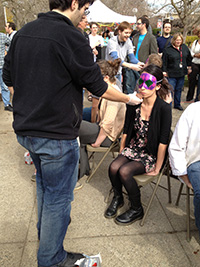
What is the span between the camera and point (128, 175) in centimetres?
255

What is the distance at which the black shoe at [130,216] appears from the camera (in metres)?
2.62

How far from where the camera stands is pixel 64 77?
5.12 feet

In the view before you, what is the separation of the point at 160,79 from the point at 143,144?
2.32 feet

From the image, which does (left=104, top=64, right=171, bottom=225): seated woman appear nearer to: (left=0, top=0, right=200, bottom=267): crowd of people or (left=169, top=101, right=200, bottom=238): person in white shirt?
(left=0, top=0, right=200, bottom=267): crowd of people

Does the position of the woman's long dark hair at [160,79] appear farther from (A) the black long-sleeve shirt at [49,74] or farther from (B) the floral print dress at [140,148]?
(A) the black long-sleeve shirt at [49,74]

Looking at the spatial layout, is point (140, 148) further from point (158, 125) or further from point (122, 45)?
point (122, 45)

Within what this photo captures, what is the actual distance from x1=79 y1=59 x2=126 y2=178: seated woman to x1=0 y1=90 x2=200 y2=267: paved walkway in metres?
0.52

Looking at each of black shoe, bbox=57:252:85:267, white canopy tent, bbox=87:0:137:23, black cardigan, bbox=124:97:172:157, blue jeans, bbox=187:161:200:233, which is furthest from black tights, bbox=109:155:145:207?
white canopy tent, bbox=87:0:137:23

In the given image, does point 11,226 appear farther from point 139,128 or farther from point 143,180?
point 139,128

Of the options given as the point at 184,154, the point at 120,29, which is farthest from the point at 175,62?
the point at 184,154

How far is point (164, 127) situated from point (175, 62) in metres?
3.90

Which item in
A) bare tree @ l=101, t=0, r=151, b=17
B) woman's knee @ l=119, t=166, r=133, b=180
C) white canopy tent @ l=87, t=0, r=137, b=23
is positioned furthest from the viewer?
bare tree @ l=101, t=0, r=151, b=17

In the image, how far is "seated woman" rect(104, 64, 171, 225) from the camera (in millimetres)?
2584

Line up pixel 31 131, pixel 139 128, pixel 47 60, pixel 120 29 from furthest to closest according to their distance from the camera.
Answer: pixel 120 29, pixel 139 128, pixel 31 131, pixel 47 60
